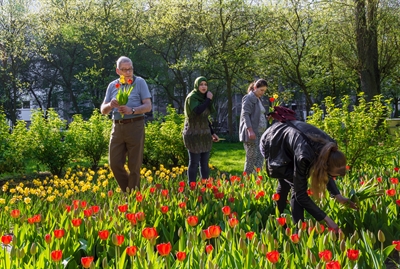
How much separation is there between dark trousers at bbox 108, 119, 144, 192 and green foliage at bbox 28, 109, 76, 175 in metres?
3.82

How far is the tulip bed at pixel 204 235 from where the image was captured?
2.42 m

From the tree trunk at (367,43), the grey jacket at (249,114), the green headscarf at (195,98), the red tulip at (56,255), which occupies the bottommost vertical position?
the red tulip at (56,255)

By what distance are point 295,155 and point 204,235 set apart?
3.12 feet

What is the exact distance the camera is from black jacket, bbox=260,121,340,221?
126 inches

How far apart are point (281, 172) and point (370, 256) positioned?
1.15 meters

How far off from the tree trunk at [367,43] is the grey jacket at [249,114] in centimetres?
647

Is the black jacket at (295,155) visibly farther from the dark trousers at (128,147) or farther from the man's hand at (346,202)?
the dark trousers at (128,147)

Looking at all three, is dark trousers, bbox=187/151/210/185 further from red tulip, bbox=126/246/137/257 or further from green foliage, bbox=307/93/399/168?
red tulip, bbox=126/246/137/257

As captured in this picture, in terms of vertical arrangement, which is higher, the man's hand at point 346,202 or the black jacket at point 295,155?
the black jacket at point 295,155

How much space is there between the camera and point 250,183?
17.0 ft

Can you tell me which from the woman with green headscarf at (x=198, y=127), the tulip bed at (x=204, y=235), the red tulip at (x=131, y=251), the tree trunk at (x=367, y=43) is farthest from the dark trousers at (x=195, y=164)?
the tree trunk at (x=367, y=43)

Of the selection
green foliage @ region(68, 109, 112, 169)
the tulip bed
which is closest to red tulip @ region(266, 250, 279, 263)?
the tulip bed

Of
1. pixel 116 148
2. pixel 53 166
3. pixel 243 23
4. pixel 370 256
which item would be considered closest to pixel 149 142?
pixel 53 166

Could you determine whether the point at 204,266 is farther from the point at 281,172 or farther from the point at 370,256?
the point at 281,172
